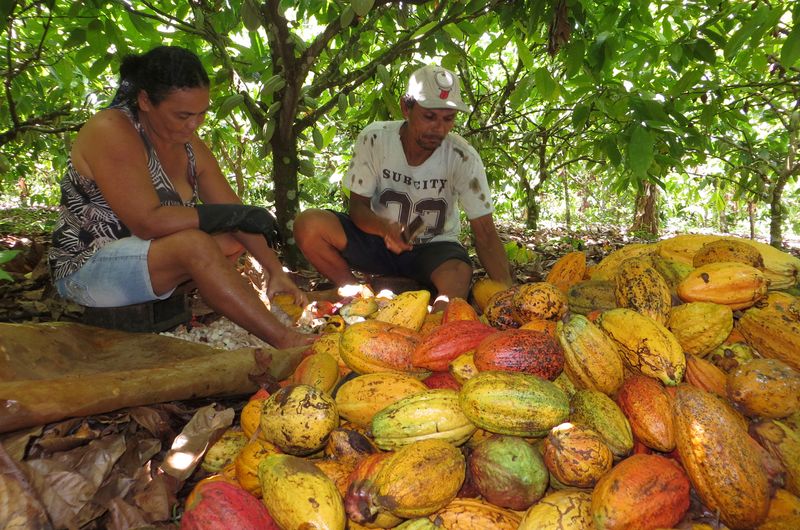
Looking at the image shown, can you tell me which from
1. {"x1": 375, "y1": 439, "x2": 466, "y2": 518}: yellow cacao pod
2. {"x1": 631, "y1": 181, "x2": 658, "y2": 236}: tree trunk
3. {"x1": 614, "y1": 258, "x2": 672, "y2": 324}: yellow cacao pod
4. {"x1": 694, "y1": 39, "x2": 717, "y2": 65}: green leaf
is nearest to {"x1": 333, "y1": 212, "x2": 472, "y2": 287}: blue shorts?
{"x1": 694, "y1": 39, "x2": 717, "y2": 65}: green leaf

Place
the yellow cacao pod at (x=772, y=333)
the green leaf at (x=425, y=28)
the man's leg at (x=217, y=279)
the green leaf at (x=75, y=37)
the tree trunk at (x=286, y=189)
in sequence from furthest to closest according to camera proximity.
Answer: the tree trunk at (x=286, y=189), the green leaf at (x=425, y=28), the green leaf at (x=75, y=37), the man's leg at (x=217, y=279), the yellow cacao pod at (x=772, y=333)

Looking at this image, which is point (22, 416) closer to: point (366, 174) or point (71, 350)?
point (71, 350)

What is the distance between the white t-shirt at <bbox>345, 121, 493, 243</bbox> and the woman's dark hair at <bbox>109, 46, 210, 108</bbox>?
46.8 inches

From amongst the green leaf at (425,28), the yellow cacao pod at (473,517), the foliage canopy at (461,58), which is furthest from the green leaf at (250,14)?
the yellow cacao pod at (473,517)

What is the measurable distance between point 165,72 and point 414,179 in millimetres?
1541

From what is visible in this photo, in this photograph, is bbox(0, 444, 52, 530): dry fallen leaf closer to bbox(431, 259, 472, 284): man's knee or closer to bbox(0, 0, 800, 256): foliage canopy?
bbox(0, 0, 800, 256): foliage canopy

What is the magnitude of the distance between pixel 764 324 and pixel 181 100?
208 centimetres

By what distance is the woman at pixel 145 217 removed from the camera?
2.01 meters

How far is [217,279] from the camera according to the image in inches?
79.1

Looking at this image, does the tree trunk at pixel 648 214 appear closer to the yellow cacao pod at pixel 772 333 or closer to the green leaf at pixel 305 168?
the green leaf at pixel 305 168

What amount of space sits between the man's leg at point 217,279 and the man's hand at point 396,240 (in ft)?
2.37

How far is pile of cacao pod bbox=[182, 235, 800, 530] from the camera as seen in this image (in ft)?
3.18

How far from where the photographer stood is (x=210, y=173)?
8.71ft

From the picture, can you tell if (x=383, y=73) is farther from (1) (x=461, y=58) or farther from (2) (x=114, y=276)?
(2) (x=114, y=276)
